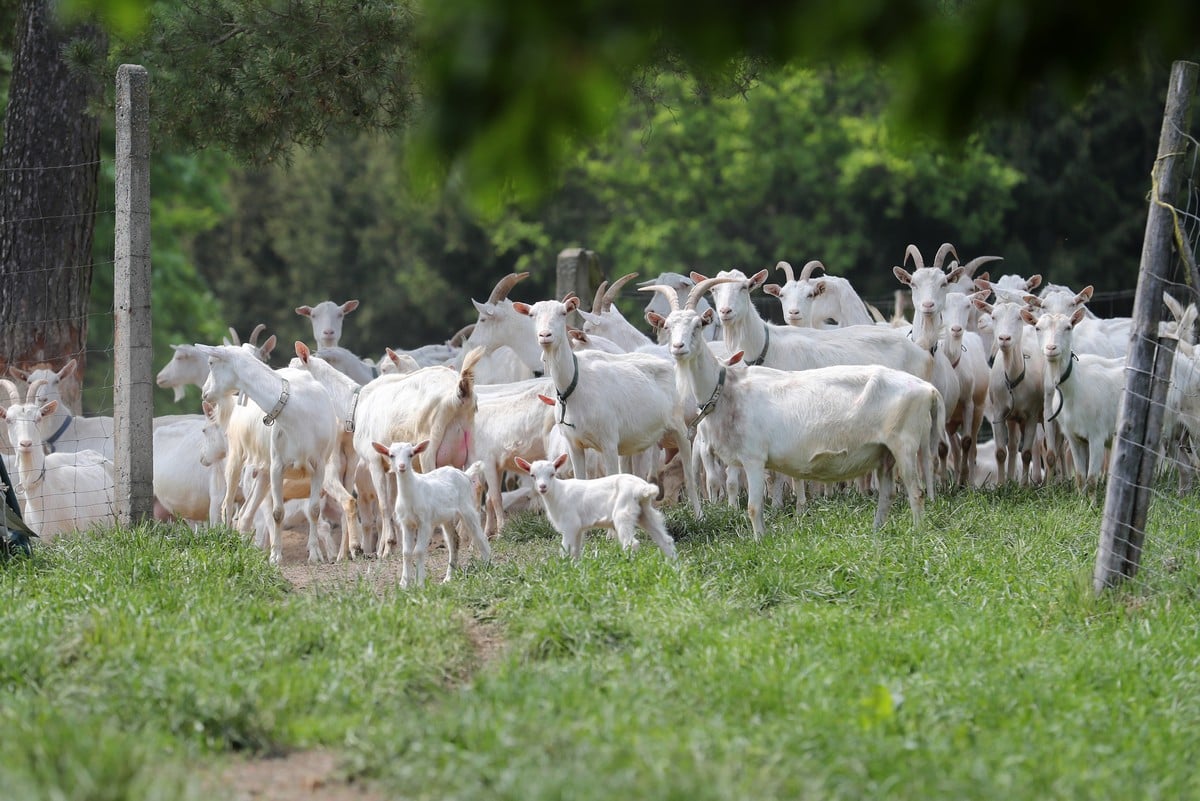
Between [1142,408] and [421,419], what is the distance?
5585 mm

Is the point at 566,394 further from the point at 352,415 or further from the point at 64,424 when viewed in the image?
the point at 64,424

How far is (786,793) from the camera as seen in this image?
14.6 ft

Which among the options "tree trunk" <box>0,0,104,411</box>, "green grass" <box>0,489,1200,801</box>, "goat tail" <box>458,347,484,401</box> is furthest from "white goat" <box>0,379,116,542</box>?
"green grass" <box>0,489,1200,801</box>

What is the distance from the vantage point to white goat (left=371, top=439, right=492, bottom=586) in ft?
27.8

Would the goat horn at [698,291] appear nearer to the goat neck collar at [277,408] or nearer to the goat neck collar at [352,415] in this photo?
the goat neck collar at [277,408]

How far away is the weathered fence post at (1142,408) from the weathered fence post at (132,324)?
18.9 ft

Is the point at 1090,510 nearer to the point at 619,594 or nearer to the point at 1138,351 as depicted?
the point at 1138,351

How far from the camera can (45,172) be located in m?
12.1

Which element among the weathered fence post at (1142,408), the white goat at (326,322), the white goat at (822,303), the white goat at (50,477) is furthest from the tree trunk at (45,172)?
the weathered fence post at (1142,408)

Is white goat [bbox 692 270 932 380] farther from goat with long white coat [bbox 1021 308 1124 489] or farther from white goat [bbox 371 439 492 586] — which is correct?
white goat [bbox 371 439 492 586]

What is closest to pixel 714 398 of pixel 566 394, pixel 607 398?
pixel 607 398

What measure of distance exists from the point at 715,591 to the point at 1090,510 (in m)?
3.21

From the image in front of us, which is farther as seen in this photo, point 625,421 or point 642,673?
point 625,421

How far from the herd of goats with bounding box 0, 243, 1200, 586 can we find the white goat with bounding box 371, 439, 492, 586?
0.01 metres
